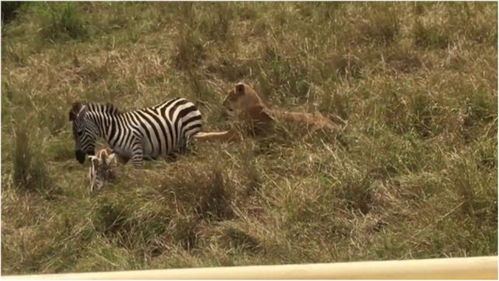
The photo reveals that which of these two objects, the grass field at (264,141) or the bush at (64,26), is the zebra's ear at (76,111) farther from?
the bush at (64,26)

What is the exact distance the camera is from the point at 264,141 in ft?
19.0

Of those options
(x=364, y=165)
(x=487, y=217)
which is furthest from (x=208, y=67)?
(x=487, y=217)

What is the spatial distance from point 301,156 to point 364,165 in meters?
0.42

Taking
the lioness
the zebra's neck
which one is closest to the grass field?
the lioness

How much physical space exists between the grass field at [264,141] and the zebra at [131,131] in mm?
184

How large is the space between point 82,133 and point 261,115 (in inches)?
45.9

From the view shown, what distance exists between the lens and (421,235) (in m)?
4.54

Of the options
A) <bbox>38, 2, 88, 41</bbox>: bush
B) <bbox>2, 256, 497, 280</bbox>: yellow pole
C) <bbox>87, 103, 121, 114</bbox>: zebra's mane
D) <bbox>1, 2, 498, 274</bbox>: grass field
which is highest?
<bbox>2, 256, 497, 280</bbox>: yellow pole

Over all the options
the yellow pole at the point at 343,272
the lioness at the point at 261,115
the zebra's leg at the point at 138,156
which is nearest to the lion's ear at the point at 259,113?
the lioness at the point at 261,115

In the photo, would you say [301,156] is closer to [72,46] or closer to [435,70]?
[435,70]

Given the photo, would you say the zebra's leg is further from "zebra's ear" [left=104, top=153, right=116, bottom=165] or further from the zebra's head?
the zebra's head

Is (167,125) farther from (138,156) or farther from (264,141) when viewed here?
(264,141)

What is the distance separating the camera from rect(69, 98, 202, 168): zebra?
5.81 metres

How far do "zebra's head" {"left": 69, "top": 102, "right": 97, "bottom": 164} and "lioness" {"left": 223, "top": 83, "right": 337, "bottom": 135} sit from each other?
957 millimetres
